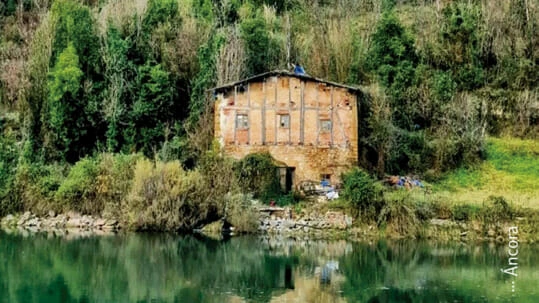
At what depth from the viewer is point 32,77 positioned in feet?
135

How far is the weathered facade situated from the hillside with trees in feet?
4.72

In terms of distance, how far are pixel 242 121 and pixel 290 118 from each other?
2.27 m

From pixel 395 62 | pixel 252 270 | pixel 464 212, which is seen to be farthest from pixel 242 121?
pixel 252 270

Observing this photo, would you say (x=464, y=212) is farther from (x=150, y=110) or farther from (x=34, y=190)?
(x=34, y=190)

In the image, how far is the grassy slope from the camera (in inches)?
1388

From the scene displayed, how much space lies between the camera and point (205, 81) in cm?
4034

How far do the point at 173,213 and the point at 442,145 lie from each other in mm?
14257

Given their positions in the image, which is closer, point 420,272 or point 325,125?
point 420,272

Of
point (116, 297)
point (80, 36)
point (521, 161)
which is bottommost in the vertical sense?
point (116, 297)

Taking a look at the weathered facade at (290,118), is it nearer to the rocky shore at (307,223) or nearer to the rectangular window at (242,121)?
the rectangular window at (242,121)

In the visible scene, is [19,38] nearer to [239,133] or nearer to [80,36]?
[80,36]

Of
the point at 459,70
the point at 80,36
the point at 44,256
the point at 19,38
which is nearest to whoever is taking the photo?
the point at 44,256

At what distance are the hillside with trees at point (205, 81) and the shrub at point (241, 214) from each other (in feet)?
8.51

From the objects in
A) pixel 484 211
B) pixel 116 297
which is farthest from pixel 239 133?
pixel 116 297
